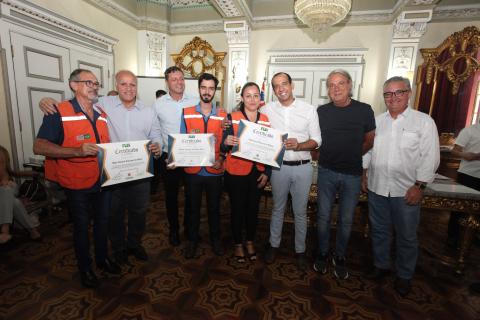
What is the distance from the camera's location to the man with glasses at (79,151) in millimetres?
1660

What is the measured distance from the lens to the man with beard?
2148 millimetres

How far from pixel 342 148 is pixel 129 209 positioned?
1891mm

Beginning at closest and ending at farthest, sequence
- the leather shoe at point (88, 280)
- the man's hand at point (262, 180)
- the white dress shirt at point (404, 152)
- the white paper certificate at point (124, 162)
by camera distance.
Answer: the white paper certificate at point (124, 162) < the white dress shirt at point (404, 152) < the leather shoe at point (88, 280) < the man's hand at point (262, 180)

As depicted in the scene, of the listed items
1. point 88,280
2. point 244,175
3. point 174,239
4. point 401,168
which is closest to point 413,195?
point 401,168

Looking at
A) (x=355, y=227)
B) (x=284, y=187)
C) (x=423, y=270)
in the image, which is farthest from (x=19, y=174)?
(x=423, y=270)

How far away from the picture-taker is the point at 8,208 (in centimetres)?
257

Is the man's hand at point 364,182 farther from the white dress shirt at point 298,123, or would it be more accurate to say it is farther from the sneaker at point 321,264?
the sneaker at point 321,264

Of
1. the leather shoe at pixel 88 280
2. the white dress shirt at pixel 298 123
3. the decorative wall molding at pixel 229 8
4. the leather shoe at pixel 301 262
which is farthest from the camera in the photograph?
the decorative wall molding at pixel 229 8

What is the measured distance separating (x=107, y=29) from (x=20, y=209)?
3938 mm

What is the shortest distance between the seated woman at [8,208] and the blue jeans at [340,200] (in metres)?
2.97

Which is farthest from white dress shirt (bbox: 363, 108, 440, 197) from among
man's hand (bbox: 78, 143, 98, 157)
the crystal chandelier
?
the crystal chandelier

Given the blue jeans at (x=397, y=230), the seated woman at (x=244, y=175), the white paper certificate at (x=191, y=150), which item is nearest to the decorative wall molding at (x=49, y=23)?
the white paper certificate at (x=191, y=150)

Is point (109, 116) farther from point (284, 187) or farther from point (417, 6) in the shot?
point (417, 6)

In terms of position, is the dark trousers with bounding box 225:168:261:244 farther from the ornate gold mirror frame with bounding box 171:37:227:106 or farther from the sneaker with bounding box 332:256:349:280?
the ornate gold mirror frame with bounding box 171:37:227:106
